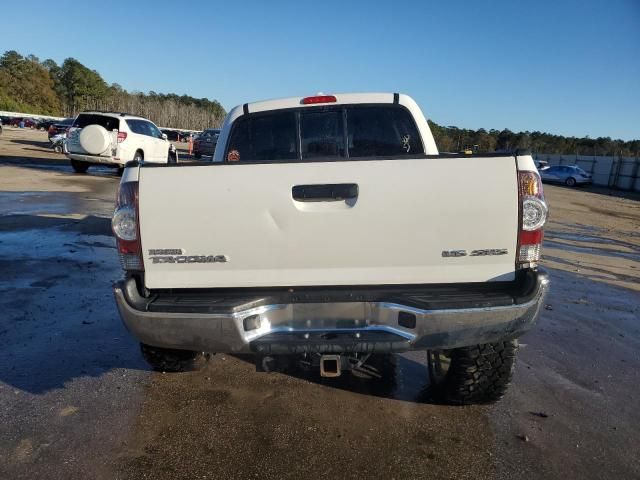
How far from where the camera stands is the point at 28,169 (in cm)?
1873

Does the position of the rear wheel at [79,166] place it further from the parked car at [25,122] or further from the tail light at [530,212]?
the parked car at [25,122]

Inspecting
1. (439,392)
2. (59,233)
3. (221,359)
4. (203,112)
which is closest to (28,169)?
(59,233)

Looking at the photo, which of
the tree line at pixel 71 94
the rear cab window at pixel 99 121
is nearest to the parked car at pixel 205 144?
the rear cab window at pixel 99 121

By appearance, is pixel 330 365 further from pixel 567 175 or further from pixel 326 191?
pixel 567 175

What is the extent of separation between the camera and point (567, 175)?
34750 mm

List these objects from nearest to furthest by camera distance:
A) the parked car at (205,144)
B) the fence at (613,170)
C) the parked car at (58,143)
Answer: the parked car at (58,143)
the parked car at (205,144)
the fence at (613,170)

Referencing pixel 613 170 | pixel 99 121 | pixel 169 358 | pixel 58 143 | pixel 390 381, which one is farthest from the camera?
pixel 613 170

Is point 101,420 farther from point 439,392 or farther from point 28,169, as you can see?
point 28,169

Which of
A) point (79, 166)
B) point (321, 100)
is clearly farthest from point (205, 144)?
point (321, 100)

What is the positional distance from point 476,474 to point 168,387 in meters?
2.15

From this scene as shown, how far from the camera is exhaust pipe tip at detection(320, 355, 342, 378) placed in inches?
102

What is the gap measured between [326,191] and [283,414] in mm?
1541

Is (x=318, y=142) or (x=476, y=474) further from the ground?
(x=318, y=142)

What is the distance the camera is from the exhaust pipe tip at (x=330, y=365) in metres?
2.60
